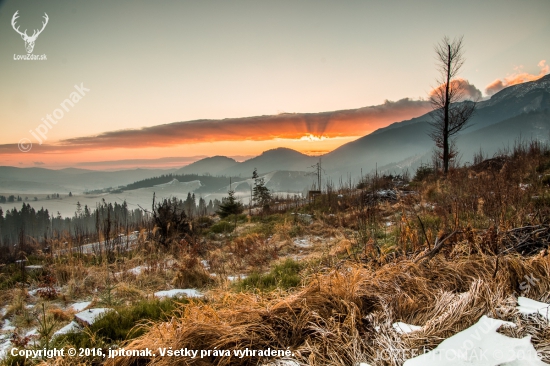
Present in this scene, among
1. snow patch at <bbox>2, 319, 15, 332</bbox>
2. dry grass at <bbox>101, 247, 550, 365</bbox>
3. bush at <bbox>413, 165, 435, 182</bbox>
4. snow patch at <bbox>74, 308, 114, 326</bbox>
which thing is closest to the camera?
dry grass at <bbox>101, 247, 550, 365</bbox>

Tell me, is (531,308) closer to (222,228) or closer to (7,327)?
(7,327)

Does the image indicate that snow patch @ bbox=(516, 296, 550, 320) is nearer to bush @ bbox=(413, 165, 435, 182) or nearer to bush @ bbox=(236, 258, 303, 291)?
bush @ bbox=(236, 258, 303, 291)

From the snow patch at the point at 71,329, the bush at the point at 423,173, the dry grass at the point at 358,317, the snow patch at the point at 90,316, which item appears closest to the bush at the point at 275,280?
the dry grass at the point at 358,317

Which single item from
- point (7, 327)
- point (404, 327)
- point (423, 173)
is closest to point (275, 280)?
point (404, 327)

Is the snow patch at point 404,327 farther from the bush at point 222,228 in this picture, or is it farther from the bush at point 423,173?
the bush at point 423,173

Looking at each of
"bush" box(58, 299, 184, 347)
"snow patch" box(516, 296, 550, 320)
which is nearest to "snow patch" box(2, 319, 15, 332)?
"bush" box(58, 299, 184, 347)

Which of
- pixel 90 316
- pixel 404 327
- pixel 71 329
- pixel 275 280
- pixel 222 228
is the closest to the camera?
pixel 404 327

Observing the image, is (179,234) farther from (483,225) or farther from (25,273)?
(483,225)

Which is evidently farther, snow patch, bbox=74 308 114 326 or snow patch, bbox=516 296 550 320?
snow patch, bbox=74 308 114 326

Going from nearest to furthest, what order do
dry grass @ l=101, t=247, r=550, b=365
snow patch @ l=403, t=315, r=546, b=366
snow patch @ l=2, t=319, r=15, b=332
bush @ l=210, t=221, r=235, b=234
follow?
snow patch @ l=403, t=315, r=546, b=366 → dry grass @ l=101, t=247, r=550, b=365 → snow patch @ l=2, t=319, r=15, b=332 → bush @ l=210, t=221, r=235, b=234

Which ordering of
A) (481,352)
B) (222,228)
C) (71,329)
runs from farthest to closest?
(222,228) < (71,329) < (481,352)

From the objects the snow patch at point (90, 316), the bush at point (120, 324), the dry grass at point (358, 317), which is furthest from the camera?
the snow patch at point (90, 316)

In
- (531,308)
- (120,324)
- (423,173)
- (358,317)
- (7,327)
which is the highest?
(423,173)

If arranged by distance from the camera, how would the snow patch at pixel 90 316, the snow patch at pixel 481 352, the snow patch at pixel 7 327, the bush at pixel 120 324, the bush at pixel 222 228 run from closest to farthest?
the snow patch at pixel 481 352 < the bush at pixel 120 324 < the snow patch at pixel 90 316 < the snow patch at pixel 7 327 < the bush at pixel 222 228
